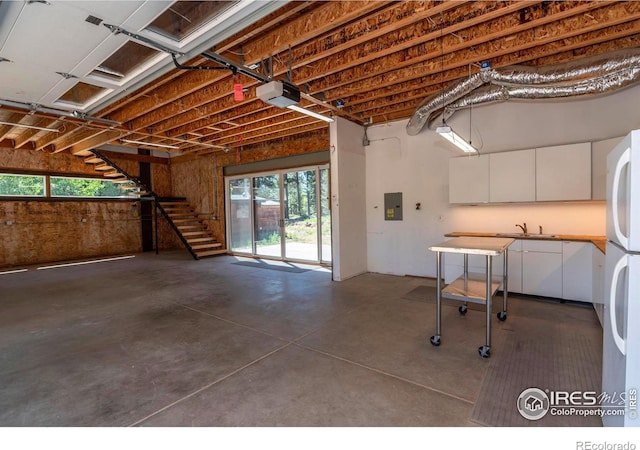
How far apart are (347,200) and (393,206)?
97 cm

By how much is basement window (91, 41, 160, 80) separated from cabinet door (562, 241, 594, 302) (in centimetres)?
555

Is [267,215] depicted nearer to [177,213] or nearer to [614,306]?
[177,213]

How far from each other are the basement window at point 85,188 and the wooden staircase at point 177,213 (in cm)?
38

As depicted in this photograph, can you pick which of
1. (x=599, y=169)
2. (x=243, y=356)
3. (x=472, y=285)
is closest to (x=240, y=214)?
(x=243, y=356)

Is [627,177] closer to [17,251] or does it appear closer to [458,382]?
[458,382]

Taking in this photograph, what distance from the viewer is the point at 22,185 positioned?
8031mm

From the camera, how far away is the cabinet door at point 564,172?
159 inches

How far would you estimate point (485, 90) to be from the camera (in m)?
4.37

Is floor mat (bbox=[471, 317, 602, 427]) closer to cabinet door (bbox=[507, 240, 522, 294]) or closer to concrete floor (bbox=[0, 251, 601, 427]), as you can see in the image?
concrete floor (bbox=[0, 251, 601, 427])

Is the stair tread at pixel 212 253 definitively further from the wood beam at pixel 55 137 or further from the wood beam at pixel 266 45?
the wood beam at pixel 266 45

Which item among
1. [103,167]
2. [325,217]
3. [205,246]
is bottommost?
[205,246]

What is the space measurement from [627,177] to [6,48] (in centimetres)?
498

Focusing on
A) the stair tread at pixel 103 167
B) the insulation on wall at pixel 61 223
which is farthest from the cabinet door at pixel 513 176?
the insulation on wall at pixel 61 223
